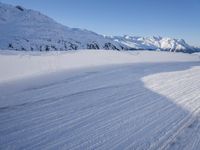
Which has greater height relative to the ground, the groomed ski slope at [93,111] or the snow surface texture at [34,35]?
the groomed ski slope at [93,111]

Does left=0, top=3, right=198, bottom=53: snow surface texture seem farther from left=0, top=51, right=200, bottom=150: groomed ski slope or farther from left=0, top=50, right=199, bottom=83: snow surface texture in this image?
left=0, top=51, right=200, bottom=150: groomed ski slope

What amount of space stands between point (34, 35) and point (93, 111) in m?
128

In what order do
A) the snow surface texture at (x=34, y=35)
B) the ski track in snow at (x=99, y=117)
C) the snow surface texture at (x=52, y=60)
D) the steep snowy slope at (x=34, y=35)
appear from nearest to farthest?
1. the ski track in snow at (x=99, y=117)
2. the snow surface texture at (x=52, y=60)
3. the snow surface texture at (x=34, y=35)
4. the steep snowy slope at (x=34, y=35)

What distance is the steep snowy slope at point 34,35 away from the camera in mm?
111125

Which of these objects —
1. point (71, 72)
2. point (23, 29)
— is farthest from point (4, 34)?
point (71, 72)

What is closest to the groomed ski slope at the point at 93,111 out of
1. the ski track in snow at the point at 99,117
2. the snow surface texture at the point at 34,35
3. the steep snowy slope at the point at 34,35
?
the ski track in snow at the point at 99,117

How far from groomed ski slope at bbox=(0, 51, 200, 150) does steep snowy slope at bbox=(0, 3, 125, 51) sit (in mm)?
95260

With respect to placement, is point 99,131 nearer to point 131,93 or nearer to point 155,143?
point 155,143

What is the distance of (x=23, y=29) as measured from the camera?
447ft

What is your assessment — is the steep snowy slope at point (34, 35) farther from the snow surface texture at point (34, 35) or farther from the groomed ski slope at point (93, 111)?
the groomed ski slope at point (93, 111)

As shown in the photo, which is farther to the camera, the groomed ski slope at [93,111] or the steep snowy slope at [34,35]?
the steep snowy slope at [34,35]

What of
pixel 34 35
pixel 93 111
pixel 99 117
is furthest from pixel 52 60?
pixel 34 35

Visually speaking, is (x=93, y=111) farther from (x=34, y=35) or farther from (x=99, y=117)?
(x=34, y=35)

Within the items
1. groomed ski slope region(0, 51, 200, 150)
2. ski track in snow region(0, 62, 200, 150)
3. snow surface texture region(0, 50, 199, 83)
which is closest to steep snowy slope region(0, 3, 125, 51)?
snow surface texture region(0, 50, 199, 83)
